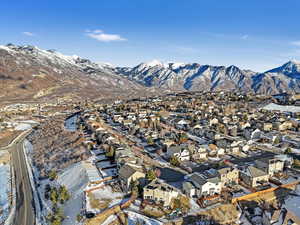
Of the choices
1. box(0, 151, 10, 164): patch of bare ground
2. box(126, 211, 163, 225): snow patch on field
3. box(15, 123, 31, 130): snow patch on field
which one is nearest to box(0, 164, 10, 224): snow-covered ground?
box(0, 151, 10, 164): patch of bare ground

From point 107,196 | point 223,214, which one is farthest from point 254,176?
point 107,196

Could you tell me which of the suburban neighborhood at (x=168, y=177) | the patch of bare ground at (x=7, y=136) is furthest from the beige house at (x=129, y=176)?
the patch of bare ground at (x=7, y=136)

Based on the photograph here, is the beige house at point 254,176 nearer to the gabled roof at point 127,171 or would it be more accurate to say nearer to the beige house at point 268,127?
the gabled roof at point 127,171

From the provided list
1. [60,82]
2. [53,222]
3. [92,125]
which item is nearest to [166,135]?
[92,125]

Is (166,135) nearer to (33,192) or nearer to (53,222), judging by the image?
(33,192)

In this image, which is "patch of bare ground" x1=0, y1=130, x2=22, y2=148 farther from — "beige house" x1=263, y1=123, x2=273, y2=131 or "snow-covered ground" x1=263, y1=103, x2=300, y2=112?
"snow-covered ground" x1=263, y1=103, x2=300, y2=112

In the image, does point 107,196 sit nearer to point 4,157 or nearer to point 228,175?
point 228,175
